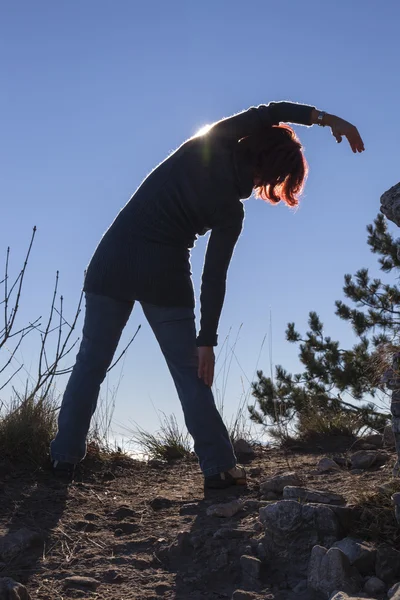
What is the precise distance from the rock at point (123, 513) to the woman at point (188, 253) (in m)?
0.44

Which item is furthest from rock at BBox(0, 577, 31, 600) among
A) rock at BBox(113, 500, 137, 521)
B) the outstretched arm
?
the outstretched arm

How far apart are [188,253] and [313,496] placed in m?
1.42

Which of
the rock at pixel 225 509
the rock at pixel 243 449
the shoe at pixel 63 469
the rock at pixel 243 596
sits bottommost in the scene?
the rock at pixel 243 596

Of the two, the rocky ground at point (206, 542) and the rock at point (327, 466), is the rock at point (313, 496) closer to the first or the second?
the rocky ground at point (206, 542)

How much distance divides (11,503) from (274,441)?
2.35 meters

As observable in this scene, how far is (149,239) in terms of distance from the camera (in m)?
3.59

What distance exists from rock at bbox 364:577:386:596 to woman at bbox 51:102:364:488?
1344 millimetres

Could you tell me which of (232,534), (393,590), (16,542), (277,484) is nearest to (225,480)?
(277,484)

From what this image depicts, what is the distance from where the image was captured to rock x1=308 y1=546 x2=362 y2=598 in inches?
90.1

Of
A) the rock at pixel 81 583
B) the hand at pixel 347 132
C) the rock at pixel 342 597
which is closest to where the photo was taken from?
the rock at pixel 342 597

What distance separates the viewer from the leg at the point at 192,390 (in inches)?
140

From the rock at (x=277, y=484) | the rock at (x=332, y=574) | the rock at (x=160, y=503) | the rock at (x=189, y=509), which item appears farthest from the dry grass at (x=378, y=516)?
the rock at (x=160, y=503)

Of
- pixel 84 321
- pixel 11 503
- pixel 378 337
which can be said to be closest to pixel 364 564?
pixel 11 503

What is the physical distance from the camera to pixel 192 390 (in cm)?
358
